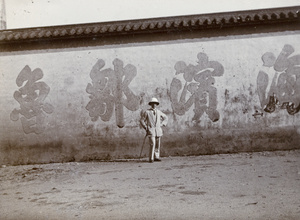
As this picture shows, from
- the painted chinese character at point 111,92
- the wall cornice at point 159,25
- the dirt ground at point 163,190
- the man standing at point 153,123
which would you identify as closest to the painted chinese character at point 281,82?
the wall cornice at point 159,25

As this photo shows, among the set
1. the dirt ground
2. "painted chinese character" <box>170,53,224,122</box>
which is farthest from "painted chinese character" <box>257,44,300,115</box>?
the dirt ground

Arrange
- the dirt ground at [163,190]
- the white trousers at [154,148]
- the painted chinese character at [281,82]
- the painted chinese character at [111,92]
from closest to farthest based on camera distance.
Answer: the dirt ground at [163,190], the white trousers at [154,148], the painted chinese character at [281,82], the painted chinese character at [111,92]

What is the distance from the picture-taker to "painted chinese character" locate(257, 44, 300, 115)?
9.42 m

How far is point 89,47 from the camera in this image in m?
9.92

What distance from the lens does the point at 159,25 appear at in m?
9.45

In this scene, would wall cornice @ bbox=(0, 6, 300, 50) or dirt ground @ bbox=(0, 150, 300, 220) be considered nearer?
dirt ground @ bbox=(0, 150, 300, 220)

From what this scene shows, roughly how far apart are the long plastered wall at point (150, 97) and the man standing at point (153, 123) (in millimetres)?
643

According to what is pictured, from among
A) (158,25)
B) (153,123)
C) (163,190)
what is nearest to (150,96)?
(153,123)

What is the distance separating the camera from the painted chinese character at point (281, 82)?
30.9ft

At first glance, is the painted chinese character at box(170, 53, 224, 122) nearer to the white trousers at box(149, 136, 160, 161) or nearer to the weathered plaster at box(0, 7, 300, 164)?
the weathered plaster at box(0, 7, 300, 164)

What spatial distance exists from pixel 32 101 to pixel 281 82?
7.42 meters

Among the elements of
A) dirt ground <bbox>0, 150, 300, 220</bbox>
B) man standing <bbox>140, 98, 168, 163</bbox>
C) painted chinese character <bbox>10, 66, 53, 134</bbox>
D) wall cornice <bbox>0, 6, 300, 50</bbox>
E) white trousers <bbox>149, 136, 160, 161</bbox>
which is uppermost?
wall cornice <bbox>0, 6, 300, 50</bbox>

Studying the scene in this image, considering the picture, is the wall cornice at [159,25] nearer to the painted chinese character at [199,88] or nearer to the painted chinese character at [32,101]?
the painted chinese character at [199,88]

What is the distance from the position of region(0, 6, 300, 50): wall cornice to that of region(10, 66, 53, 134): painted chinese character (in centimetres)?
112
